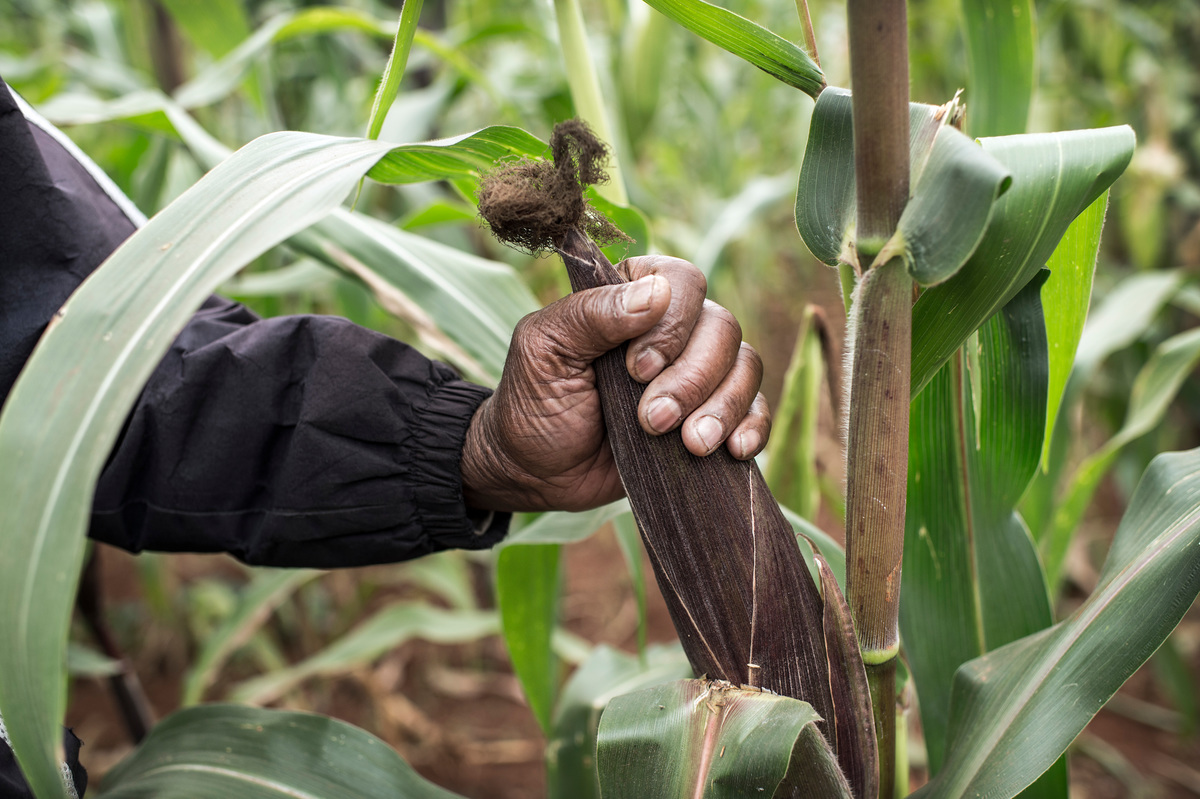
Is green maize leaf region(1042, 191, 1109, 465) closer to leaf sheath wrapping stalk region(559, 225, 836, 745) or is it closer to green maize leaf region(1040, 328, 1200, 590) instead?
leaf sheath wrapping stalk region(559, 225, 836, 745)

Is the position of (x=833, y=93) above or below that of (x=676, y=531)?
above

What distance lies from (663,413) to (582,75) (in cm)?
38

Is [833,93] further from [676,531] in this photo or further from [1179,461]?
[1179,461]

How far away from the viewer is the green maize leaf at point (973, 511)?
503 millimetres

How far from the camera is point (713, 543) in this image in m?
0.42

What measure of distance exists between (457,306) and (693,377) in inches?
16.3

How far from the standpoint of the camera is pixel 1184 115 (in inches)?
58.9

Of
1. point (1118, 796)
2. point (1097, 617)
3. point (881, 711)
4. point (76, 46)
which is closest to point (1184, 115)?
point (1118, 796)

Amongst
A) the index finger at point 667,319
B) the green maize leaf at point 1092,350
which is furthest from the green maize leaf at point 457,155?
the green maize leaf at point 1092,350

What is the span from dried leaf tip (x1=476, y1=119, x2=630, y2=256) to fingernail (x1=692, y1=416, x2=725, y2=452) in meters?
0.14

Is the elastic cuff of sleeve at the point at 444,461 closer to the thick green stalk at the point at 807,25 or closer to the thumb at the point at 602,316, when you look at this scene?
the thumb at the point at 602,316

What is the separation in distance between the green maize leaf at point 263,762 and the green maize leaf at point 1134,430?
→ 75cm

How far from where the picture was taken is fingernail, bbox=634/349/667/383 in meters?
0.44

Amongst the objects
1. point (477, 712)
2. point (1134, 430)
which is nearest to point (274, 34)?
point (1134, 430)
